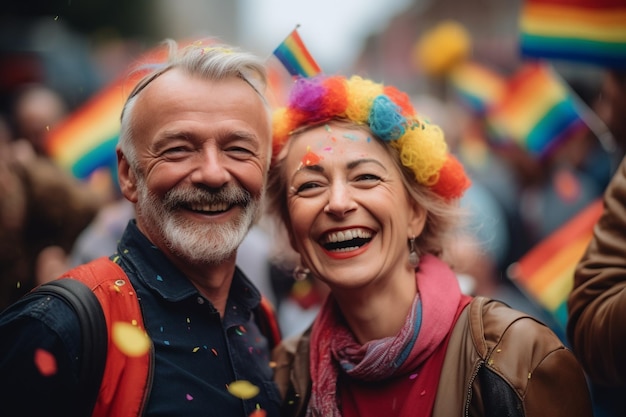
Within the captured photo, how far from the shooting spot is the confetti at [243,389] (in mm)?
2598

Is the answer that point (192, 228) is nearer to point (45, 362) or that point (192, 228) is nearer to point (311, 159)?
point (311, 159)

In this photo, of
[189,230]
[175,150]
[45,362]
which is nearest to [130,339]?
[45,362]

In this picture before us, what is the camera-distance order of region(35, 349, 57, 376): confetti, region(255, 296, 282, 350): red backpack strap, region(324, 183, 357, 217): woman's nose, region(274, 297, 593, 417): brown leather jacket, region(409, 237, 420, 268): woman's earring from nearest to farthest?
region(35, 349, 57, 376): confetti < region(274, 297, 593, 417): brown leather jacket < region(324, 183, 357, 217): woman's nose < region(409, 237, 420, 268): woman's earring < region(255, 296, 282, 350): red backpack strap

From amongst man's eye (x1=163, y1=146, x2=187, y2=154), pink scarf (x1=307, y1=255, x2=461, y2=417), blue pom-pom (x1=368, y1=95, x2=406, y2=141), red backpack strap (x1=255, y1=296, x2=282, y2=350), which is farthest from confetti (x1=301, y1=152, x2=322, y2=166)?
red backpack strap (x1=255, y1=296, x2=282, y2=350)

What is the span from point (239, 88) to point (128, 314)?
39.9 inches

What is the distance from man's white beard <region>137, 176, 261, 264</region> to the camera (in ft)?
8.60

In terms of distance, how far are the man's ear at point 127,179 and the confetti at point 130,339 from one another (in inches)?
25.5

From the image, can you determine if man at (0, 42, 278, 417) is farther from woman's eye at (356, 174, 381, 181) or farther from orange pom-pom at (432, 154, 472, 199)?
orange pom-pom at (432, 154, 472, 199)

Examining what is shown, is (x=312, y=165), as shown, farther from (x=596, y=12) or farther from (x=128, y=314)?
(x=596, y=12)

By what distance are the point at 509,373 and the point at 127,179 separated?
171 cm

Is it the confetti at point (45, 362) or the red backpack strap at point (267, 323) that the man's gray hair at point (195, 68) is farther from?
the red backpack strap at point (267, 323)

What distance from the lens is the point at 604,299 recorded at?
2605mm

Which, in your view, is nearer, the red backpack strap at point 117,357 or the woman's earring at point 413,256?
the red backpack strap at point 117,357

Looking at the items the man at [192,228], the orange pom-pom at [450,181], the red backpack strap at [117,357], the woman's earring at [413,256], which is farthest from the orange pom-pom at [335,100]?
Result: the red backpack strap at [117,357]
